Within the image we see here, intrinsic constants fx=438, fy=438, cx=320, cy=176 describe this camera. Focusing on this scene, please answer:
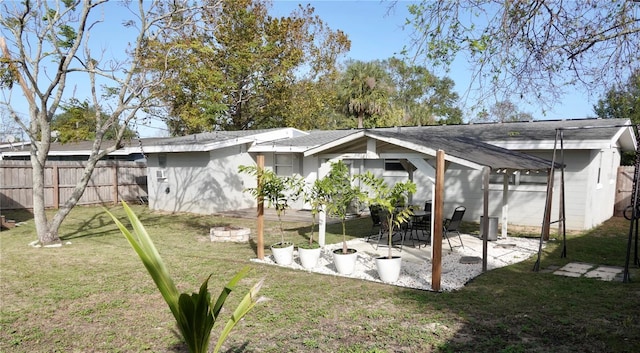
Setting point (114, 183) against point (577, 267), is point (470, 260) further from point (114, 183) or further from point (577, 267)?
point (114, 183)

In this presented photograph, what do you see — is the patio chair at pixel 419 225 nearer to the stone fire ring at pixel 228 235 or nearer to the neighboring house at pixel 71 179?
the stone fire ring at pixel 228 235

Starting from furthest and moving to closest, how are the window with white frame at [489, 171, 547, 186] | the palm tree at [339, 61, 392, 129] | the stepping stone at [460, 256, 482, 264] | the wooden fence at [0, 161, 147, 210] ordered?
the palm tree at [339, 61, 392, 129]
the wooden fence at [0, 161, 147, 210]
the window with white frame at [489, 171, 547, 186]
the stepping stone at [460, 256, 482, 264]

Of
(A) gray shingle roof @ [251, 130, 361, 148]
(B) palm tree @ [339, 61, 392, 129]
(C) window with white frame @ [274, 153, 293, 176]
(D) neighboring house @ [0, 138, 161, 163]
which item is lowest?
(C) window with white frame @ [274, 153, 293, 176]

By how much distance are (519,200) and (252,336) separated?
1068 cm

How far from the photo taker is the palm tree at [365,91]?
85.6 feet

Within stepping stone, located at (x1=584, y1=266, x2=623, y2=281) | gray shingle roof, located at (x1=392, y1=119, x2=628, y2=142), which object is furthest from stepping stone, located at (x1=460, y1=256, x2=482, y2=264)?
gray shingle roof, located at (x1=392, y1=119, x2=628, y2=142)

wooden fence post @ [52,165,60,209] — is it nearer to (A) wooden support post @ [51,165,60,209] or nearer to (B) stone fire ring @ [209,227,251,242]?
(A) wooden support post @ [51,165,60,209]

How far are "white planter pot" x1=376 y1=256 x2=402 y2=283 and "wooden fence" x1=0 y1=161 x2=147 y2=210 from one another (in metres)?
15.1

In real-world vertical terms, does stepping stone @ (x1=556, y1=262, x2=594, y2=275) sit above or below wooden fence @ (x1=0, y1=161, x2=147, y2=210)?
below

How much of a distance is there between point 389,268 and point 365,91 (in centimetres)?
2060

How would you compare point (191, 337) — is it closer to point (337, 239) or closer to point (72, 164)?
point (337, 239)

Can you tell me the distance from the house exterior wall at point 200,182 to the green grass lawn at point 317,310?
7211 millimetres

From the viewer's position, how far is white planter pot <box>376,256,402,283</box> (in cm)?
684

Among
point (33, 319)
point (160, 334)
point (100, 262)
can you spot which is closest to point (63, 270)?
point (100, 262)
